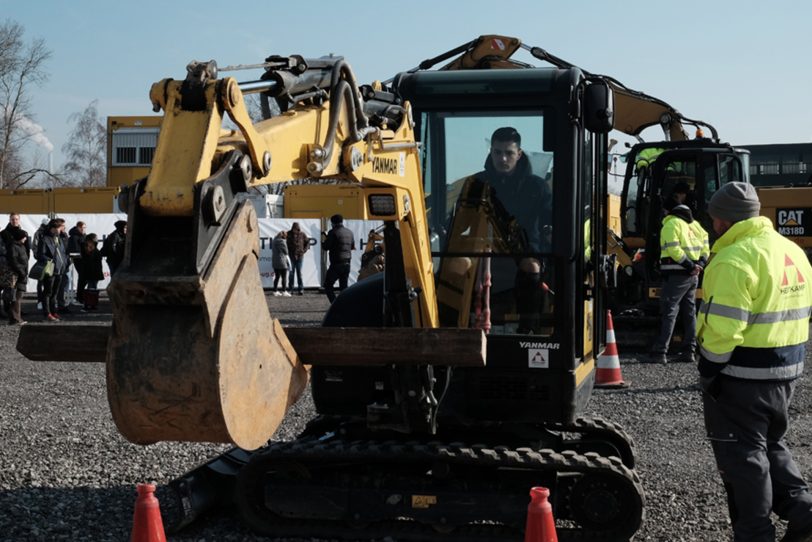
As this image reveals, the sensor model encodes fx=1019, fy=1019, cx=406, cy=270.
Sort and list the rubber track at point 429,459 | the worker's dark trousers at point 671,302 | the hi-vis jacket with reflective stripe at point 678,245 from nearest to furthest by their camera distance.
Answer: the rubber track at point 429,459 < the hi-vis jacket with reflective stripe at point 678,245 < the worker's dark trousers at point 671,302

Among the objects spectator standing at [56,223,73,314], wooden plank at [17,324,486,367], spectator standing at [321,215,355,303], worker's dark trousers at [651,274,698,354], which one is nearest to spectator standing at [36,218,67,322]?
spectator standing at [56,223,73,314]

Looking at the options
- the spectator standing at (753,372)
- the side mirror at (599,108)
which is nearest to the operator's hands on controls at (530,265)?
the side mirror at (599,108)

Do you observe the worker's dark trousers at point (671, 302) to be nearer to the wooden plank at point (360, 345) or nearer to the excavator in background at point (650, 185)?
the excavator in background at point (650, 185)

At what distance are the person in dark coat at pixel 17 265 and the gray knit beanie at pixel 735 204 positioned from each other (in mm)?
13206

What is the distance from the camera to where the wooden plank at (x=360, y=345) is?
177 inches

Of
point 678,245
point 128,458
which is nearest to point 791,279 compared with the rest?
point 128,458

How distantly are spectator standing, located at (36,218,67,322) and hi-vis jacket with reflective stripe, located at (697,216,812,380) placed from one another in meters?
13.8

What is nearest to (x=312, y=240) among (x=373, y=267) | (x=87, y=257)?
(x=87, y=257)

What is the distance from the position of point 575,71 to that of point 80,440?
15.7ft

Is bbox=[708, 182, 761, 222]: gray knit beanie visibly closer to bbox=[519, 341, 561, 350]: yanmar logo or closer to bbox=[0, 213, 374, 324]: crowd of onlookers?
bbox=[519, 341, 561, 350]: yanmar logo

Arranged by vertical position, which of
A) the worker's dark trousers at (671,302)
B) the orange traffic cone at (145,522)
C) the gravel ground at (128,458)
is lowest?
the gravel ground at (128,458)

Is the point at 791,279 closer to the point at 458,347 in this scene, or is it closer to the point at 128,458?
the point at 458,347

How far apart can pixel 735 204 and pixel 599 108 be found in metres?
0.90

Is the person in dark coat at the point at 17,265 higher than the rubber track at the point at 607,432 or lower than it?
higher
